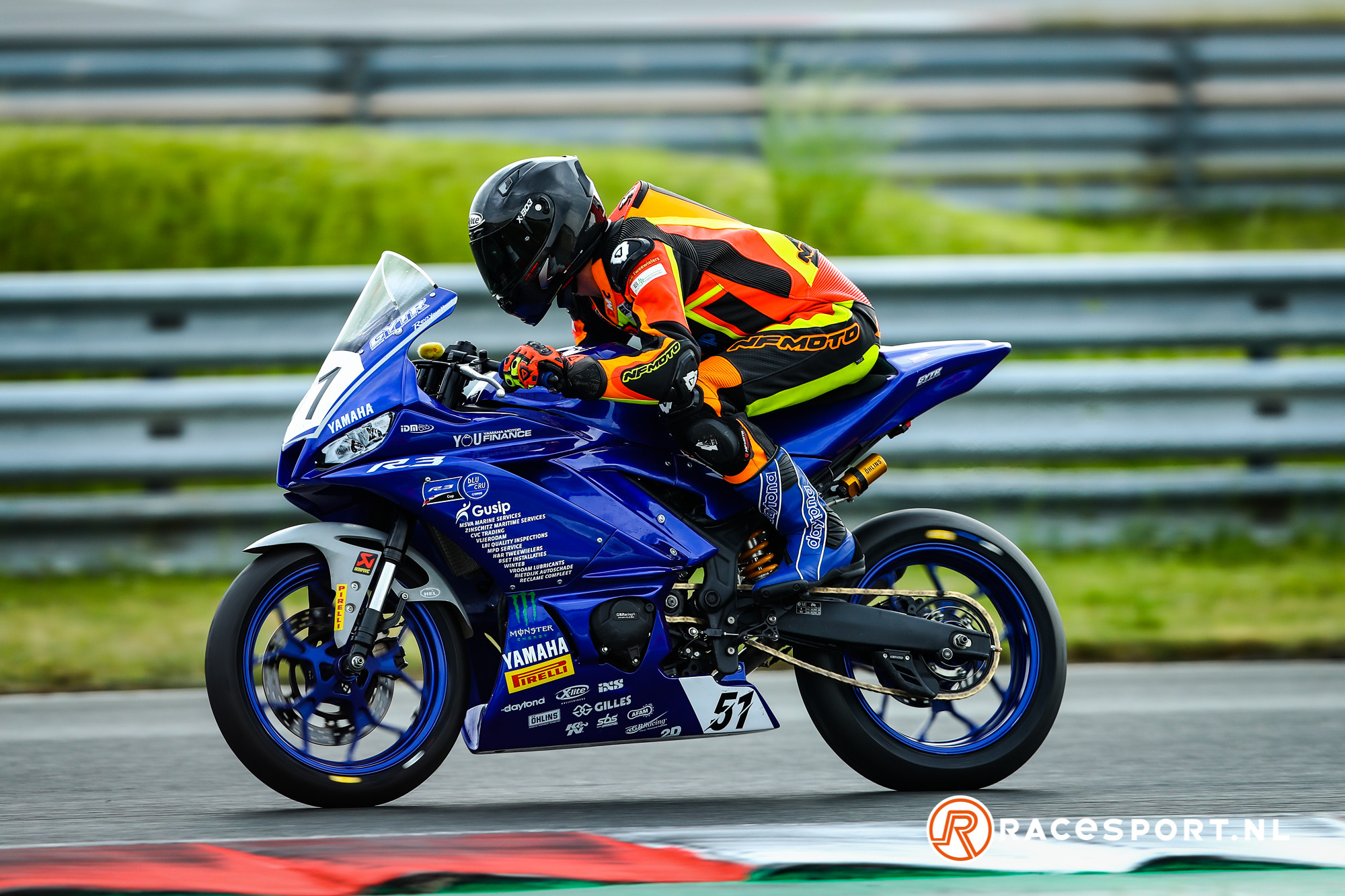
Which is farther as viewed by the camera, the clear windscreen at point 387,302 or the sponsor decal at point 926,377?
the sponsor decal at point 926,377

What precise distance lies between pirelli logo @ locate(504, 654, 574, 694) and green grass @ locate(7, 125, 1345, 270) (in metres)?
3.97

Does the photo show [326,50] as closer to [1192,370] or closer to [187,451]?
[187,451]

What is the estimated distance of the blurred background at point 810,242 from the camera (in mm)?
6641

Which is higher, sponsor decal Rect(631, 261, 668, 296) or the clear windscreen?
sponsor decal Rect(631, 261, 668, 296)

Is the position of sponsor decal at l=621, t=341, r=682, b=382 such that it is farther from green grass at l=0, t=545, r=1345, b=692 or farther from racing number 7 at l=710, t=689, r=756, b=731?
green grass at l=0, t=545, r=1345, b=692

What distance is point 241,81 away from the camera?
28.0 ft

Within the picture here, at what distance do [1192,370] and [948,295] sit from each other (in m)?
1.20

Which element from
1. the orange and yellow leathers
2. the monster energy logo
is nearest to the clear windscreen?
the orange and yellow leathers

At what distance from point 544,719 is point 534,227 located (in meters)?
1.35

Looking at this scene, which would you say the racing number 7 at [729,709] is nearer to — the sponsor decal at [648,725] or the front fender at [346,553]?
the sponsor decal at [648,725]

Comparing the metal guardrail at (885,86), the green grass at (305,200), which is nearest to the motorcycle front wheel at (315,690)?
the green grass at (305,200)

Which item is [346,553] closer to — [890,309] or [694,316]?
[694,316]

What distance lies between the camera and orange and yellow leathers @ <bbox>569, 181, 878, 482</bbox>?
403 centimetres

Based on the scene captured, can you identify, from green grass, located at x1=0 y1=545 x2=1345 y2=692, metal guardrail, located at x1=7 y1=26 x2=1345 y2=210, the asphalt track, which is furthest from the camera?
metal guardrail, located at x1=7 y1=26 x2=1345 y2=210
